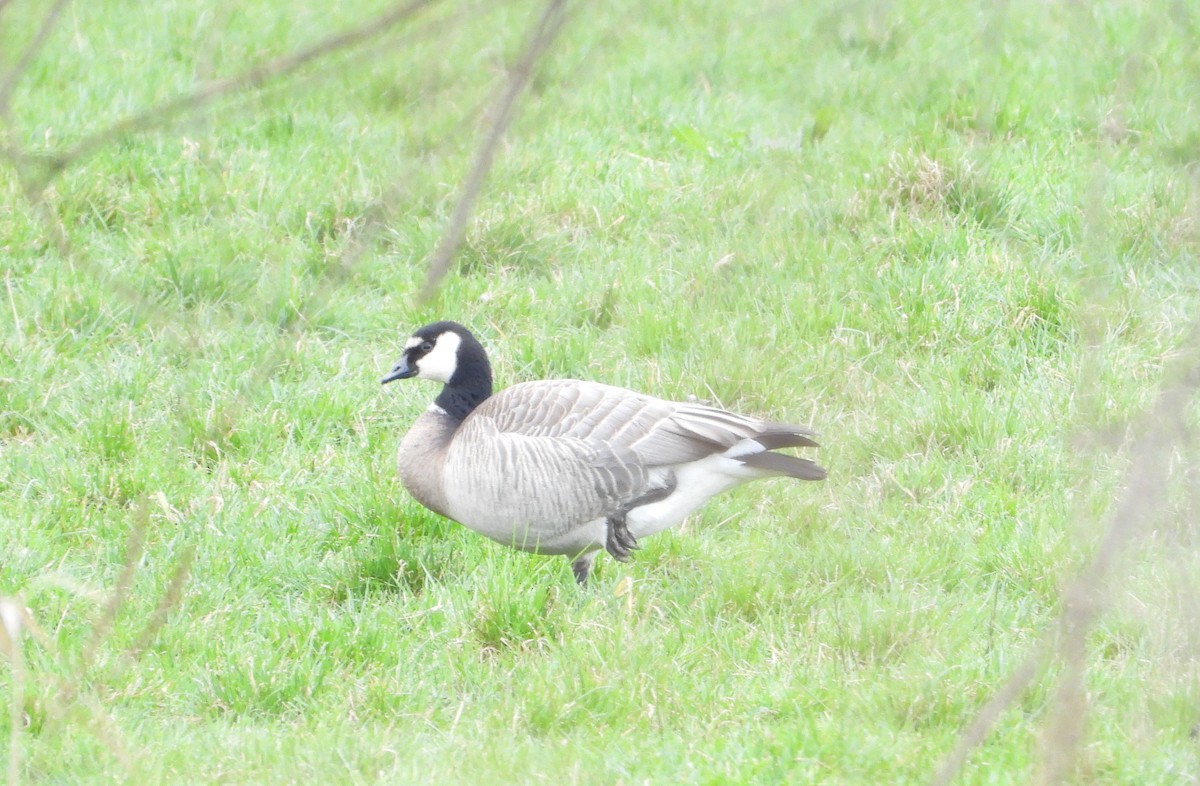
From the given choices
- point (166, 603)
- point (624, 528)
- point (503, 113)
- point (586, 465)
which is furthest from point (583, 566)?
point (503, 113)

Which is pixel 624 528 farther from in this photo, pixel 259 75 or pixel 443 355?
pixel 259 75

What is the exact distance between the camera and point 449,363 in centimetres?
507

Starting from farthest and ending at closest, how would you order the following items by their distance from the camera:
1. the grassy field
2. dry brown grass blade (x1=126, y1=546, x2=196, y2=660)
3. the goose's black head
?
the goose's black head → the grassy field → dry brown grass blade (x1=126, y1=546, x2=196, y2=660)

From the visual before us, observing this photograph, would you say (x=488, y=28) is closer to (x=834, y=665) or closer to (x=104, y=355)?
(x=834, y=665)

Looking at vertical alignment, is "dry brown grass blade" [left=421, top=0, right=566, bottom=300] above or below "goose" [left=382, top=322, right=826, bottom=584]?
above

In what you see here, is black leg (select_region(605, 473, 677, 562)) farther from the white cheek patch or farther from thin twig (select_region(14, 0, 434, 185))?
thin twig (select_region(14, 0, 434, 185))

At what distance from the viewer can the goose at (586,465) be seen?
4.55m

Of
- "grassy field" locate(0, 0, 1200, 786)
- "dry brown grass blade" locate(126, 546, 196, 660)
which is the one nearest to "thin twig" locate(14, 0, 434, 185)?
"grassy field" locate(0, 0, 1200, 786)

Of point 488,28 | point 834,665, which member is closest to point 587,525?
point 834,665

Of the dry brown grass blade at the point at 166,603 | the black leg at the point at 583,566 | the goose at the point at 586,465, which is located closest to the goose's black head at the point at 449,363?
the goose at the point at 586,465

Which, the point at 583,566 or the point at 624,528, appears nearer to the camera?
the point at 624,528

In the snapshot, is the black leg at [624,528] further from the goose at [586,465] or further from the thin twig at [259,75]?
the thin twig at [259,75]

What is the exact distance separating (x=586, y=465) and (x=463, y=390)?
71 cm

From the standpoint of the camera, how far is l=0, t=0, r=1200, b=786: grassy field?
212 centimetres
